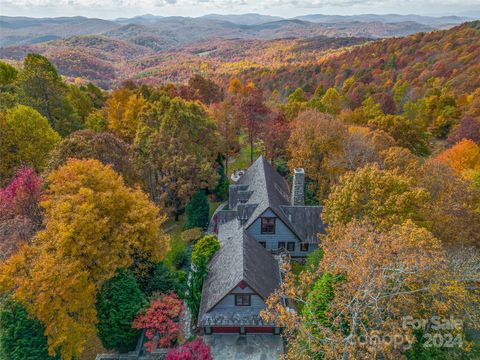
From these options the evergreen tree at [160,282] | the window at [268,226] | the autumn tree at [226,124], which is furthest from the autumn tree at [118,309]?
the autumn tree at [226,124]

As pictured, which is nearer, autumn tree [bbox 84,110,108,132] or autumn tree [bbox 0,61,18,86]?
autumn tree [bbox 84,110,108,132]

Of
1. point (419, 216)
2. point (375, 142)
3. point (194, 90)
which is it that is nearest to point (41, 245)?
point (419, 216)

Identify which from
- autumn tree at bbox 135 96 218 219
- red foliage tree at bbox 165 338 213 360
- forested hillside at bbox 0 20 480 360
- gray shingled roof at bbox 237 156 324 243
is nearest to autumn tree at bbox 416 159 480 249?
forested hillside at bbox 0 20 480 360

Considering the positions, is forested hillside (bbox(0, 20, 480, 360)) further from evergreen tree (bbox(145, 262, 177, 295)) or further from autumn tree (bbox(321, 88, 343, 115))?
autumn tree (bbox(321, 88, 343, 115))

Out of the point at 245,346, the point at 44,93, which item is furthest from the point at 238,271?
the point at 44,93

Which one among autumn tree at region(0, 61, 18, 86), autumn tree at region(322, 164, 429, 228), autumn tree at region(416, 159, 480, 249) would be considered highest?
autumn tree at region(0, 61, 18, 86)

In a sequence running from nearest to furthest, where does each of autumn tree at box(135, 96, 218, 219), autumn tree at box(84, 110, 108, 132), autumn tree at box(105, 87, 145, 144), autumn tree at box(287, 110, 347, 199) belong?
autumn tree at box(135, 96, 218, 219)
autumn tree at box(287, 110, 347, 199)
autumn tree at box(105, 87, 145, 144)
autumn tree at box(84, 110, 108, 132)

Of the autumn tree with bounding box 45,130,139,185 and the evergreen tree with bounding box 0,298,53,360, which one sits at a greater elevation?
the autumn tree with bounding box 45,130,139,185

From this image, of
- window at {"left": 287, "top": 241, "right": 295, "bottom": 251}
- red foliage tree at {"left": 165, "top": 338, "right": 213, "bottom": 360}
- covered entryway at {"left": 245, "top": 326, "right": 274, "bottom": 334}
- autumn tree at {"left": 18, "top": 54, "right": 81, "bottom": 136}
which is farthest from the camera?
autumn tree at {"left": 18, "top": 54, "right": 81, "bottom": 136}
